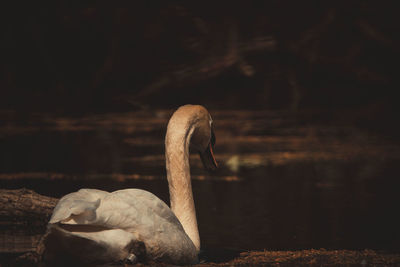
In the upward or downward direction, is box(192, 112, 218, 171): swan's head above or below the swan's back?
above

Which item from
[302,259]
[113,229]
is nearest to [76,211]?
[113,229]

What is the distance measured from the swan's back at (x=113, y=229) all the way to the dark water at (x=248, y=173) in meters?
1.54

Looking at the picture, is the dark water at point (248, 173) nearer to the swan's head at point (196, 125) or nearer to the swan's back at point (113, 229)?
the swan's head at point (196, 125)

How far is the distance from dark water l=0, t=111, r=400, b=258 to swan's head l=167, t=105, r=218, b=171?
2.99 feet

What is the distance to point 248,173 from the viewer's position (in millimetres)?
11867

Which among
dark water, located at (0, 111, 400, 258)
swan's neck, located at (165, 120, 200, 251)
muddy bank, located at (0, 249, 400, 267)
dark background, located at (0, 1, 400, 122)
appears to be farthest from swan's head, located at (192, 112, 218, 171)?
dark background, located at (0, 1, 400, 122)

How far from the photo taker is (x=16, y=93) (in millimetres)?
22391

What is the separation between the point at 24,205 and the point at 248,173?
17.3 feet

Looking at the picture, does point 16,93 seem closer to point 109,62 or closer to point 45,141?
point 109,62

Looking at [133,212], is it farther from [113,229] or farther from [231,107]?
[231,107]

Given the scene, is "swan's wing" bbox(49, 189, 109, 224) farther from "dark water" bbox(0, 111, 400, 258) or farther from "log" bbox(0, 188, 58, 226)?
"log" bbox(0, 188, 58, 226)

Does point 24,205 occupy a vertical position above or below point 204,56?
below

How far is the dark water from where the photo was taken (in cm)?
819

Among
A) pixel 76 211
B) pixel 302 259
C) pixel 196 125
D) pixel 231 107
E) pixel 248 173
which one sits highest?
pixel 231 107
